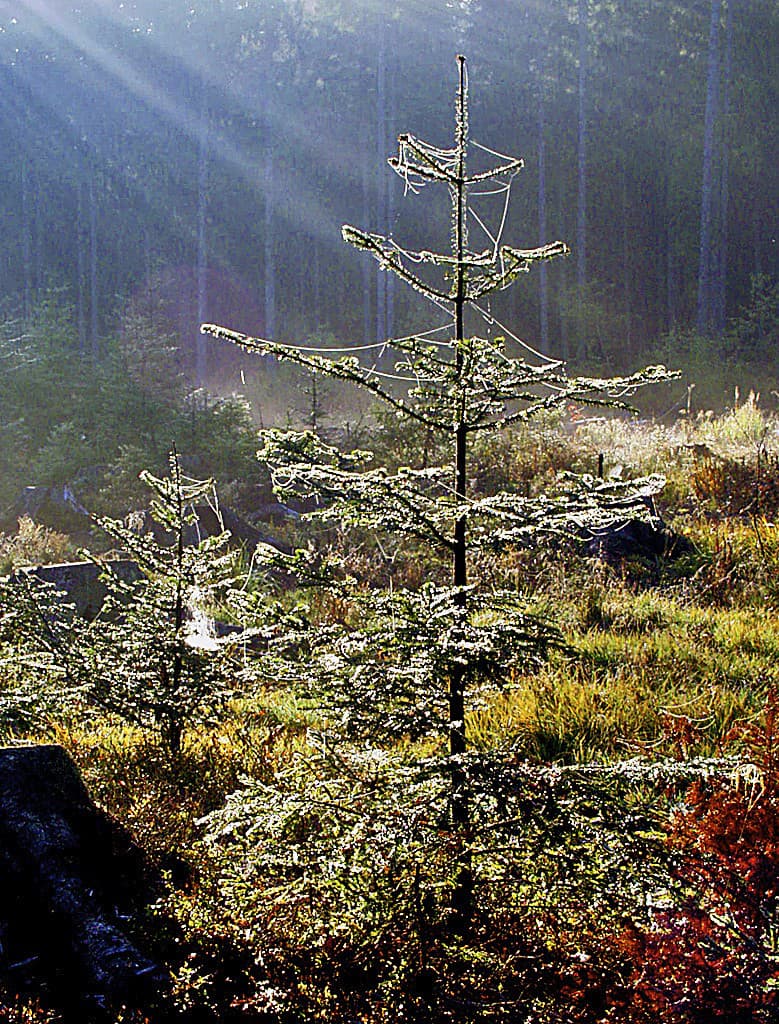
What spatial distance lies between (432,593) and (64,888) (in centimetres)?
174

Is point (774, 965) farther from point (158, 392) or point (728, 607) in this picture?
point (158, 392)

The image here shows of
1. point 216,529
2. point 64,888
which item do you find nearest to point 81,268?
point 216,529

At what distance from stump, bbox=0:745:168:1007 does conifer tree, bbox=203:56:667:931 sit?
658 mm

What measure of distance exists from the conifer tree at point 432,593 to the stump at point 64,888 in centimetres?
66

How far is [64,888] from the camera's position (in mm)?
3369

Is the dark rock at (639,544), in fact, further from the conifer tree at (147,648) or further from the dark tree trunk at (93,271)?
the dark tree trunk at (93,271)

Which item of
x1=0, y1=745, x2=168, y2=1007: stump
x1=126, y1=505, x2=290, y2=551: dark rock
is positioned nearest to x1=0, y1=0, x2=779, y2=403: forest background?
x1=126, y1=505, x2=290, y2=551: dark rock

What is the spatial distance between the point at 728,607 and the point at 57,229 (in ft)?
137

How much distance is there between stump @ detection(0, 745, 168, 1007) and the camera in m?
3.10

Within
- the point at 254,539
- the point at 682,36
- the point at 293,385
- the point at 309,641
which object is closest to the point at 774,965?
the point at 309,641

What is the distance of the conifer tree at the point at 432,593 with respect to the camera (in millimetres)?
2918

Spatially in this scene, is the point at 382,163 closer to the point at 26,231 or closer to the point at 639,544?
the point at 26,231

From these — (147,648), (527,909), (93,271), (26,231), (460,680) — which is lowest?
(527,909)

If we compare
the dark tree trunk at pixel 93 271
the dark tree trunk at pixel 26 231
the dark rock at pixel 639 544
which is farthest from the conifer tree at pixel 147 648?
the dark tree trunk at pixel 26 231
